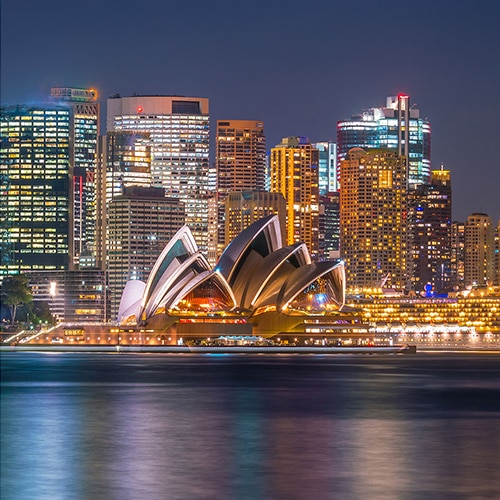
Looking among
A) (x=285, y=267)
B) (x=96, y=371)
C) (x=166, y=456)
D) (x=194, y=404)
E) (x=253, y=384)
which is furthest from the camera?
(x=285, y=267)

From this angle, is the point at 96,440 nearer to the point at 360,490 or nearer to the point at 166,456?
the point at 166,456

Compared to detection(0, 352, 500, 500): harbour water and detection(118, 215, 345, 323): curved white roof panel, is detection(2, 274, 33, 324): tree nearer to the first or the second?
detection(118, 215, 345, 323): curved white roof panel

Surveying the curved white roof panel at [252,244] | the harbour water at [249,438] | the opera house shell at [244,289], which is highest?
the curved white roof panel at [252,244]

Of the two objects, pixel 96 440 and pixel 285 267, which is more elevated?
pixel 285 267

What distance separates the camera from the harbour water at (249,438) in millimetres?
32156

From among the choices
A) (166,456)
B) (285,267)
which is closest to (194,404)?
(166,456)

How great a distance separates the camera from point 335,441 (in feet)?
138

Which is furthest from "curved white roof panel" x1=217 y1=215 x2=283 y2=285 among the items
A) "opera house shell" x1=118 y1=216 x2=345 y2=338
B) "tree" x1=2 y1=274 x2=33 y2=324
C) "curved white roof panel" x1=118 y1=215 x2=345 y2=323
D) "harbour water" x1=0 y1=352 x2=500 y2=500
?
"harbour water" x1=0 y1=352 x2=500 y2=500

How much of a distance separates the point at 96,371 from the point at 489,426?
47.3 metres

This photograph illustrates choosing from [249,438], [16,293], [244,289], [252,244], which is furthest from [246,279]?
[249,438]

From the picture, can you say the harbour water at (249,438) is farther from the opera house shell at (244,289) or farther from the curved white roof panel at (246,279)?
the opera house shell at (244,289)

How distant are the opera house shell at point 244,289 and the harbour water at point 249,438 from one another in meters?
62.8

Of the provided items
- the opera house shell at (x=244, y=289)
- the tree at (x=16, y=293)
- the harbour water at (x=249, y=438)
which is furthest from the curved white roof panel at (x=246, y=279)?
the harbour water at (x=249, y=438)

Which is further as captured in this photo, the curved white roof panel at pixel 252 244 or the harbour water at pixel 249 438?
the curved white roof panel at pixel 252 244
